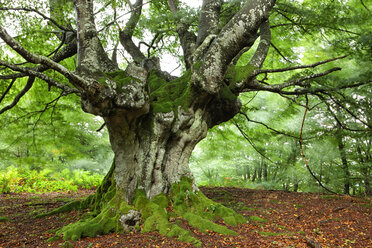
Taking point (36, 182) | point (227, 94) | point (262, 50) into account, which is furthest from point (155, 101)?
point (36, 182)

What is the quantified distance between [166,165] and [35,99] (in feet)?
19.8

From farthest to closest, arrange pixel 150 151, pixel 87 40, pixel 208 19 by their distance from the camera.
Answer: pixel 208 19
pixel 150 151
pixel 87 40

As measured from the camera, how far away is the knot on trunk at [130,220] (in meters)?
3.31

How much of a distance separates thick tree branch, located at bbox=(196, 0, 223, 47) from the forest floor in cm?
360

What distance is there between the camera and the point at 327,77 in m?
4.48

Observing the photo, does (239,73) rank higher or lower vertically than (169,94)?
higher

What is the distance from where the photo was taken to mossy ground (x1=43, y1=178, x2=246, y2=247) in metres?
3.17

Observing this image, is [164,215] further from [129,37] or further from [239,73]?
[129,37]

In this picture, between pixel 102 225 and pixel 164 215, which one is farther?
pixel 164 215

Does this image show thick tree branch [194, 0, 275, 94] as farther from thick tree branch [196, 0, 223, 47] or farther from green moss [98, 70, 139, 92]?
thick tree branch [196, 0, 223, 47]

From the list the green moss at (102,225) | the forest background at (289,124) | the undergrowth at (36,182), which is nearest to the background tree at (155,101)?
the green moss at (102,225)

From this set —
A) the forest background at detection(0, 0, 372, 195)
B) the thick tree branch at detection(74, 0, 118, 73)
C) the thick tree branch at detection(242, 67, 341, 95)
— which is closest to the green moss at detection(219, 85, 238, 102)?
the thick tree branch at detection(242, 67, 341, 95)

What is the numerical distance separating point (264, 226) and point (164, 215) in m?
1.53

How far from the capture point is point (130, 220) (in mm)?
3363
